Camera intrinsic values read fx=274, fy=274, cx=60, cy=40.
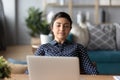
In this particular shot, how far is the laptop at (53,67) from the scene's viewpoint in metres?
1.66

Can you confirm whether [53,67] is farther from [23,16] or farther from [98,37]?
[23,16]

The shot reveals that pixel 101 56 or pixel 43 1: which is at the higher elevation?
pixel 43 1

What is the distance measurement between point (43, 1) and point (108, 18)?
1634 millimetres

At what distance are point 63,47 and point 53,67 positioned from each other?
768 mm

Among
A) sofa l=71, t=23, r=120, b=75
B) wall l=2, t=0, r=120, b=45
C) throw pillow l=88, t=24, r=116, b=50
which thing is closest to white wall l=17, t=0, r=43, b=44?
wall l=2, t=0, r=120, b=45

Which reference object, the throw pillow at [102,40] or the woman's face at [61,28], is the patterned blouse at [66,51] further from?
the throw pillow at [102,40]

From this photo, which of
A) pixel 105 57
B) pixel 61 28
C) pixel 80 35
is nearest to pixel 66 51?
pixel 61 28

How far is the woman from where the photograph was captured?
92.7 inches

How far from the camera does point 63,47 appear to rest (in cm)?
242

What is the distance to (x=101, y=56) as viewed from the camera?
435cm

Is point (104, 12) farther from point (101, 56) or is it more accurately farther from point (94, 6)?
point (101, 56)

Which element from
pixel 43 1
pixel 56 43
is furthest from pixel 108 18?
pixel 56 43

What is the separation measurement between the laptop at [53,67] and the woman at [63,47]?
2.21 ft

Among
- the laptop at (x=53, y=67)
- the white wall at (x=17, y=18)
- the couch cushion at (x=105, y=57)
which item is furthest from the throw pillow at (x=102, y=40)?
the laptop at (x=53, y=67)
